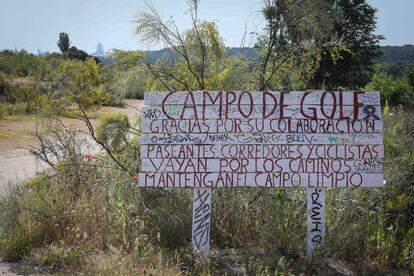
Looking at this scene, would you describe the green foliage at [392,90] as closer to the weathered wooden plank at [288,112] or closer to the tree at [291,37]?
the tree at [291,37]

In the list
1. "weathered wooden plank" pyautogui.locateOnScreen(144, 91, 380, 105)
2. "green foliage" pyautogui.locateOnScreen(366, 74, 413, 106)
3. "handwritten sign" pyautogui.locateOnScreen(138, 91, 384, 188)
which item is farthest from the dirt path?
"green foliage" pyautogui.locateOnScreen(366, 74, 413, 106)

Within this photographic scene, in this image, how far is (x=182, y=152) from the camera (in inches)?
180

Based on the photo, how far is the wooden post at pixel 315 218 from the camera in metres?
4.48

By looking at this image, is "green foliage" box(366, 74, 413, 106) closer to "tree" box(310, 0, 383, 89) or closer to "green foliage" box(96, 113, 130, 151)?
"tree" box(310, 0, 383, 89)

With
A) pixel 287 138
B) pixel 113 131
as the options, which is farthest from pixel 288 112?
pixel 113 131

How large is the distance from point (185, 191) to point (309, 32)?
2888 millimetres

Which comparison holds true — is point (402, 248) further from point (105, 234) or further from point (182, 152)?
point (105, 234)

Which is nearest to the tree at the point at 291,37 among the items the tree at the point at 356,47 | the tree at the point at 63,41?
the tree at the point at 356,47

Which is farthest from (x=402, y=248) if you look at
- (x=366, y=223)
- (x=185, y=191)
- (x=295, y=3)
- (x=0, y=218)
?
(x=0, y=218)

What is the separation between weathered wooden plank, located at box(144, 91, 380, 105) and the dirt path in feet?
4.86

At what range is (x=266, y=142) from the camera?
4539mm

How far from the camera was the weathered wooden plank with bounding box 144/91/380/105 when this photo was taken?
15.0 ft

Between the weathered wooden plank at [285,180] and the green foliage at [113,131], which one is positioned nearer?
the weathered wooden plank at [285,180]

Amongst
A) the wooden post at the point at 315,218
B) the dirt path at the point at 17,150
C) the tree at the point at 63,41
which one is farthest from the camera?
the tree at the point at 63,41
